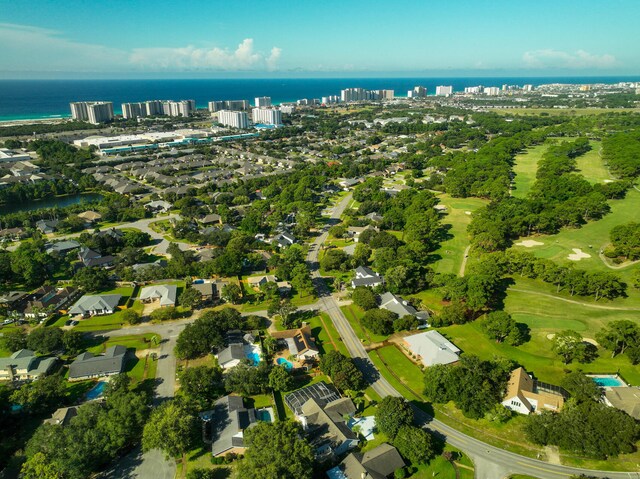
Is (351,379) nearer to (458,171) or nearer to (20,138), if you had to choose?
(458,171)

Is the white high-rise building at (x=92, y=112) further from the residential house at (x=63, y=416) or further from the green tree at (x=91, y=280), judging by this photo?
the residential house at (x=63, y=416)

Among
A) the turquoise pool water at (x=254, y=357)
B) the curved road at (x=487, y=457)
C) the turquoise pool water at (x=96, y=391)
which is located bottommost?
the curved road at (x=487, y=457)

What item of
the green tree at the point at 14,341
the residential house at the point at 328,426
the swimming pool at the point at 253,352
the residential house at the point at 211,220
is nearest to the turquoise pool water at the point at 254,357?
the swimming pool at the point at 253,352

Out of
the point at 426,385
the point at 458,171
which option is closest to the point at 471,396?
the point at 426,385

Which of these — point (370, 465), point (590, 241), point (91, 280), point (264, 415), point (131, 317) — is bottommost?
point (264, 415)

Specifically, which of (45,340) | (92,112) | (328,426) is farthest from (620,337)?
(92,112)

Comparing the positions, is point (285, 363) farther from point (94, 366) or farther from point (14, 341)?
point (14, 341)
